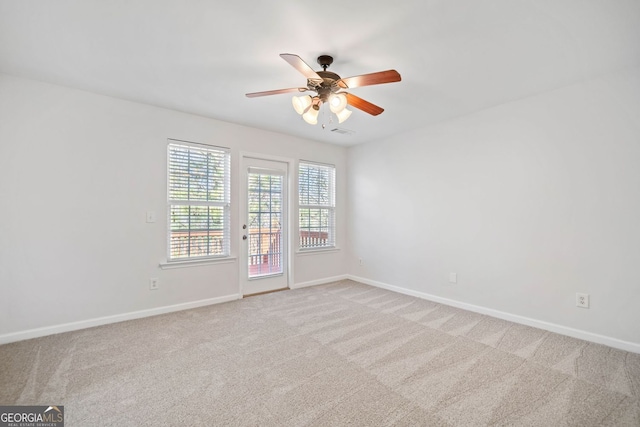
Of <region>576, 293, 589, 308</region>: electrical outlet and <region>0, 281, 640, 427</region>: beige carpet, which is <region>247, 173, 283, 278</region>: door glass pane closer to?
<region>0, 281, 640, 427</region>: beige carpet

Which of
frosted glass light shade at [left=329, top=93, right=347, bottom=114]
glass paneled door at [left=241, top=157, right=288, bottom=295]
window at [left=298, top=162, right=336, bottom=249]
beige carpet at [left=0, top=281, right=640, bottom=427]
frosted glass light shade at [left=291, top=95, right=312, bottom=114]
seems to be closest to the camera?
beige carpet at [left=0, top=281, right=640, bottom=427]

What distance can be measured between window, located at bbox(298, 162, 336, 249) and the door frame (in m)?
0.19

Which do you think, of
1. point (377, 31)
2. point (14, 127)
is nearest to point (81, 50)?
point (14, 127)

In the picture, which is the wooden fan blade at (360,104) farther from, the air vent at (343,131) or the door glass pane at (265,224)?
the door glass pane at (265,224)

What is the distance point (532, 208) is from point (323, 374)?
9.03ft

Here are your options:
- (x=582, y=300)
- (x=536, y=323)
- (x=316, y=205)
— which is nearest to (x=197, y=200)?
(x=316, y=205)

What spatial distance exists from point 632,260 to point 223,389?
3.54 meters

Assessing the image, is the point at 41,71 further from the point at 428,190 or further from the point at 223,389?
the point at 428,190

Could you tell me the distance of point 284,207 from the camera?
461 centimetres

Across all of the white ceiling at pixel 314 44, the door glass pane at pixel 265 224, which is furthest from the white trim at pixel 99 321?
the white ceiling at pixel 314 44

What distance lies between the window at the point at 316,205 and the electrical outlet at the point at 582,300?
336 cm

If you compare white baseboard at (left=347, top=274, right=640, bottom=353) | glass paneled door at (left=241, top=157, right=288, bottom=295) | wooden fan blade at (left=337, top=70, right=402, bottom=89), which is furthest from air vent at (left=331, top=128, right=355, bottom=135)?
white baseboard at (left=347, top=274, right=640, bottom=353)

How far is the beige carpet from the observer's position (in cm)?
171

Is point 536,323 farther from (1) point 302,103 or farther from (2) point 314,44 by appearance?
(2) point 314,44
